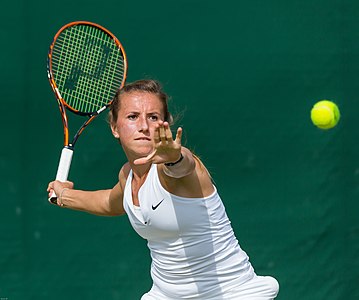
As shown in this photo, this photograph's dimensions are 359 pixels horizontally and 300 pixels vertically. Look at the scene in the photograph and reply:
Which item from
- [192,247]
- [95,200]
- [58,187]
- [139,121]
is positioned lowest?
[95,200]

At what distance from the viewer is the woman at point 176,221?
10.0 ft

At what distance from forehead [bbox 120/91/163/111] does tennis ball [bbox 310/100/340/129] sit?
1.47m

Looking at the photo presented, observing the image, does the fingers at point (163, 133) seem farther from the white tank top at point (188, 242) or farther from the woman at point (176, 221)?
the white tank top at point (188, 242)

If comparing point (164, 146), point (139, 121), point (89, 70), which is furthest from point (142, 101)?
point (89, 70)

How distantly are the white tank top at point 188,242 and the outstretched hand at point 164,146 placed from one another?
1.06 feet

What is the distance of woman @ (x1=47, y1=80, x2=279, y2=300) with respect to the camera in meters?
3.05

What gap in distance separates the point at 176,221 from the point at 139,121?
45 cm

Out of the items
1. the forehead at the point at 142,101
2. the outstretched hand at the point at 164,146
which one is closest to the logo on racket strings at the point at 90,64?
the forehead at the point at 142,101

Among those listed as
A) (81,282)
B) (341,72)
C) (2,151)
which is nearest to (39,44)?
(2,151)

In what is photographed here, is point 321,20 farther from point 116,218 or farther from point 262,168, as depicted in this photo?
point 116,218

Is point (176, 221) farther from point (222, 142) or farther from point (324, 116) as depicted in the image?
point (222, 142)

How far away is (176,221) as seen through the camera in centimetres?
306

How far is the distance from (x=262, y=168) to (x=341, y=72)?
742 mm

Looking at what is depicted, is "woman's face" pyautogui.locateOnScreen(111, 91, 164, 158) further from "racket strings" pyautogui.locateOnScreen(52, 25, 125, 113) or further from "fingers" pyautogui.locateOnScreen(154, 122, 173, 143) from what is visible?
"racket strings" pyautogui.locateOnScreen(52, 25, 125, 113)
